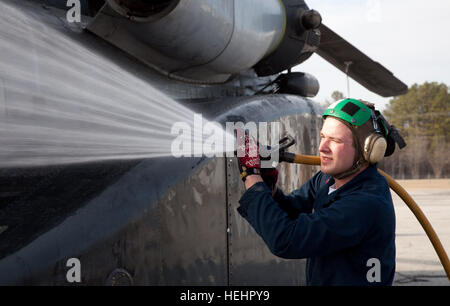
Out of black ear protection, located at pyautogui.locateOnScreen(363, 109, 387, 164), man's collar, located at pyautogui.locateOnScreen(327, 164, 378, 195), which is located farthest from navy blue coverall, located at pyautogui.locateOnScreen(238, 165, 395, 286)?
black ear protection, located at pyautogui.locateOnScreen(363, 109, 387, 164)

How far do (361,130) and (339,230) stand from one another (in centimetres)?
47

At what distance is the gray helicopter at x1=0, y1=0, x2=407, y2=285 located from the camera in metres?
2.17

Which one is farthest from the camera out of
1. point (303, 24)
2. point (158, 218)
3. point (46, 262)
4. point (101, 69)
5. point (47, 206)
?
point (303, 24)

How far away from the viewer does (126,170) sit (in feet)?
8.27

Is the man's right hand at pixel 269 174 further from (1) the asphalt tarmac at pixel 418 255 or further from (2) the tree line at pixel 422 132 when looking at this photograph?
(2) the tree line at pixel 422 132

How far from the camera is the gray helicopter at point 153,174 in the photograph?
7.12 feet

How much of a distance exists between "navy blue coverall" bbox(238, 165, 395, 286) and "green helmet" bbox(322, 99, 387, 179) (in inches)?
3.6

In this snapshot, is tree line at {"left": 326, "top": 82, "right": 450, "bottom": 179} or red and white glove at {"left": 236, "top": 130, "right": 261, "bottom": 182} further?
tree line at {"left": 326, "top": 82, "right": 450, "bottom": 179}

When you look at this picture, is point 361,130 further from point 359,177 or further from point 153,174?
point 153,174

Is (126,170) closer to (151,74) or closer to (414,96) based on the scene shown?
(151,74)

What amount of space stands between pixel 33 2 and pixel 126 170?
46.0 inches

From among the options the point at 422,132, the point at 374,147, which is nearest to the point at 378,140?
the point at 374,147

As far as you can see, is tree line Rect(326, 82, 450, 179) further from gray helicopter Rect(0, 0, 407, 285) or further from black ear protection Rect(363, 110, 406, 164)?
black ear protection Rect(363, 110, 406, 164)

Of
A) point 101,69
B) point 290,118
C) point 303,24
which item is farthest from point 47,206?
point 303,24
